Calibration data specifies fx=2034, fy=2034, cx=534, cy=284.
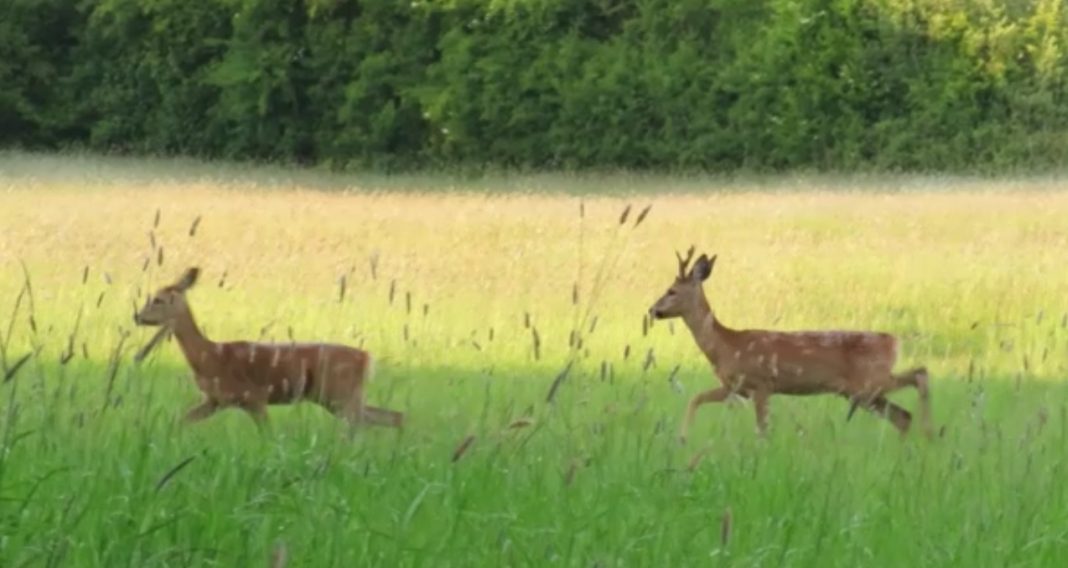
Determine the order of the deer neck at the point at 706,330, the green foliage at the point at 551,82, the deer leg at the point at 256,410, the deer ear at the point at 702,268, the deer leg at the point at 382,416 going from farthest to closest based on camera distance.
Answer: the green foliage at the point at 551,82 < the deer neck at the point at 706,330 < the deer ear at the point at 702,268 < the deer leg at the point at 256,410 < the deer leg at the point at 382,416

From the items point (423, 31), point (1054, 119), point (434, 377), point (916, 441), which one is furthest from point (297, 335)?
point (423, 31)

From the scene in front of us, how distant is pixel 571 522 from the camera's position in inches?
173

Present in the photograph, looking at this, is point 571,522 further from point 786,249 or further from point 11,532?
point 786,249

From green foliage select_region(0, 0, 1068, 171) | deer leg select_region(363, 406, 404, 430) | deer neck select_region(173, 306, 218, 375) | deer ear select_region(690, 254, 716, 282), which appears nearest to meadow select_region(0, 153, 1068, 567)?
deer leg select_region(363, 406, 404, 430)

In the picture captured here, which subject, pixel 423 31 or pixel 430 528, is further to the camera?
pixel 423 31

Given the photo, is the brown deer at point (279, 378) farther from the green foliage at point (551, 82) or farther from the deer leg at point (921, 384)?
the green foliage at point (551, 82)

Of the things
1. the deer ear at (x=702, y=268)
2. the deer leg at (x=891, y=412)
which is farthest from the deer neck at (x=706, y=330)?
the deer leg at (x=891, y=412)

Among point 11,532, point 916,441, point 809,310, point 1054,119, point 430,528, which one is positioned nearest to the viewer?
point 11,532

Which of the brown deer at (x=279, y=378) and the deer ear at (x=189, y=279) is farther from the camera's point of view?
the deer ear at (x=189, y=279)

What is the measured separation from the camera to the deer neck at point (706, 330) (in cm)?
817

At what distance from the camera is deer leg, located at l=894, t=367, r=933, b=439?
6.87 m

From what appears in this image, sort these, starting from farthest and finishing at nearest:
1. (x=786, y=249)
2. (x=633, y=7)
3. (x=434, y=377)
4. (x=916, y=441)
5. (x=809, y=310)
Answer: (x=633, y=7) < (x=786, y=249) < (x=809, y=310) < (x=434, y=377) < (x=916, y=441)

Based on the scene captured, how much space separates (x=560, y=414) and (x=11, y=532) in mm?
2920

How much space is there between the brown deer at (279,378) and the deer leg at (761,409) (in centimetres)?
121
